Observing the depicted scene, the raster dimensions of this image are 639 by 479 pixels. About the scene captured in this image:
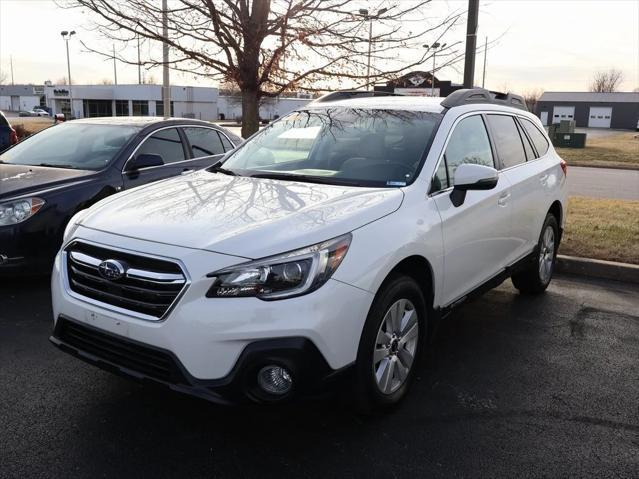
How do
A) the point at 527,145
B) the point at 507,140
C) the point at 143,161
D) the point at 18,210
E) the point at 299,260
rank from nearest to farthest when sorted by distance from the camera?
the point at 299,260 < the point at 507,140 < the point at 18,210 < the point at 527,145 < the point at 143,161

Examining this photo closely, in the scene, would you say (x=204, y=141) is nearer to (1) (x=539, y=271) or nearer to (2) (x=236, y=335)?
(1) (x=539, y=271)

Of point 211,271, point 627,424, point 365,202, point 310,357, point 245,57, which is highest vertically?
point 245,57

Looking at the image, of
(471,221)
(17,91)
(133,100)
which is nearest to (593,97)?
(133,100)

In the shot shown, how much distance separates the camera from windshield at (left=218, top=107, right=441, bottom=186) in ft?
12.7

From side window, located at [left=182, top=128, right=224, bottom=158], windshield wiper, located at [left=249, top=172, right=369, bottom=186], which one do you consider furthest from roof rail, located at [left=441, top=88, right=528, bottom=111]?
side window, located at [left=182, top=128, right=224, bottom=158]

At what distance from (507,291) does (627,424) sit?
2632 millimetres

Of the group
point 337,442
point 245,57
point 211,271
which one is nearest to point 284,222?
point 211,271

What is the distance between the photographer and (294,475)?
2820mm

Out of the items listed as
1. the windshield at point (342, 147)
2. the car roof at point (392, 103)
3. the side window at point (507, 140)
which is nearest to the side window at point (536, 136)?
the side window at point (507, 140)

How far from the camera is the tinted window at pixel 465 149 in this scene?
12.8 feet

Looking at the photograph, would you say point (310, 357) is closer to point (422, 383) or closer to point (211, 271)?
point (211, 271)

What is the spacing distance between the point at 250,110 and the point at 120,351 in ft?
20.4

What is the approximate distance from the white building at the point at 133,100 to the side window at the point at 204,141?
6851cm

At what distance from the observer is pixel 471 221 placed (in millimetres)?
4023
